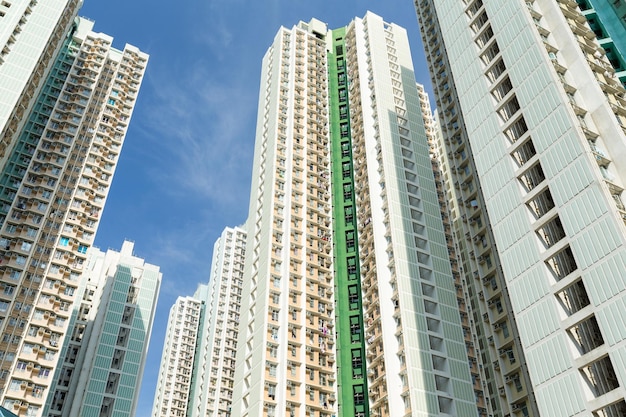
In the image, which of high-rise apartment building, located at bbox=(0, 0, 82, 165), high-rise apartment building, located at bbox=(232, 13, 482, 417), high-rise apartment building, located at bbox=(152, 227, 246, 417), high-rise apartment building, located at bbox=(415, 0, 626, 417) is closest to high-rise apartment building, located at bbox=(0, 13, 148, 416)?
high-rise apartment building, located at bbox=(0, 0, 82, 165)

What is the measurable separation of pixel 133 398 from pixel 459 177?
4407 cm

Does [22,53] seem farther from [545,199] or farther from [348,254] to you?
[545,199]

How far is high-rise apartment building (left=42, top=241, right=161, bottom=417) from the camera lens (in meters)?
68.2

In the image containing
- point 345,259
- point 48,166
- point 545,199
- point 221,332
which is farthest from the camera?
point 221,332

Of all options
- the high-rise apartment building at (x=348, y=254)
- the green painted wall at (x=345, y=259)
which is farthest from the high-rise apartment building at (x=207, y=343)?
the green painted wall at (x=345, y=259)

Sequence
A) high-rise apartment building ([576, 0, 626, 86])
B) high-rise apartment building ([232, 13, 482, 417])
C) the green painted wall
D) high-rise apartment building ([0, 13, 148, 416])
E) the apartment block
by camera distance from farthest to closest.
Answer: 1. the apartment block
2. high-rise apartment building ([0, 13, 148, 416])
3. the green painted wall
4. high-rise apartment building ([232, 13, 482, 417])
5. high-rise apartment building ([576, 0, 626, 86])

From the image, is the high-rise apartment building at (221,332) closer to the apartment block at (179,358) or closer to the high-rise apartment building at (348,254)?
the apartment block at (179,358)

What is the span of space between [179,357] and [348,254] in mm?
52524

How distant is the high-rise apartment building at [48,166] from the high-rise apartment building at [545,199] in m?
37.7

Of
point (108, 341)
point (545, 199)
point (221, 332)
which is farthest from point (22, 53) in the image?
point (221, 332)

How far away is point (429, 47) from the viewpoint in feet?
205

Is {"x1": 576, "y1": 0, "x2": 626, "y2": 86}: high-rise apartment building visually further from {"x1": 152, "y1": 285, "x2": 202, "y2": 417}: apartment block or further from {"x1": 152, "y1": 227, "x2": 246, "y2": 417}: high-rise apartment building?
{"x1": 152, "y1": 285, "x2": 202, "y2": 417}: apartment block

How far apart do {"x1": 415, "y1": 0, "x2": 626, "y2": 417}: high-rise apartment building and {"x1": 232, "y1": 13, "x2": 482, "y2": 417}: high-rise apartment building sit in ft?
27.8

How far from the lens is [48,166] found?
67625 mm
